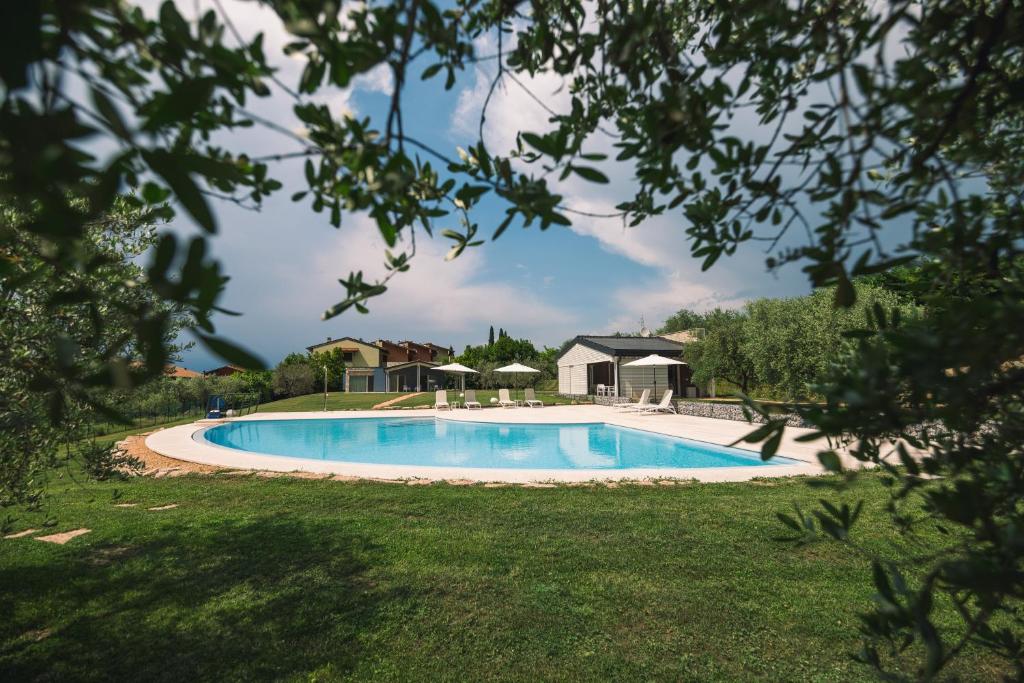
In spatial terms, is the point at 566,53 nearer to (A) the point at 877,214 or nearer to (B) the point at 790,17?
(B) the point at 790,17

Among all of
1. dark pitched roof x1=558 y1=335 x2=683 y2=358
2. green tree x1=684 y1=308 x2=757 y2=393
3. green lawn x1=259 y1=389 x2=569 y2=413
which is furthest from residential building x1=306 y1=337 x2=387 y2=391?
green tree x1=684 y1=308 x2=757 y2=393

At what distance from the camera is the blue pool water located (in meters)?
14.9

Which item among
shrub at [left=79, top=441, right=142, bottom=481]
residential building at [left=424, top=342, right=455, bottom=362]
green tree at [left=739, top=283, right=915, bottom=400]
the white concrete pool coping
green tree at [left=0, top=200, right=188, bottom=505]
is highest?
residential building at [left=424, top=342, right=455, bottom=362]

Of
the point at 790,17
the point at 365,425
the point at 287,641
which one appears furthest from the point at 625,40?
the point at 365,425

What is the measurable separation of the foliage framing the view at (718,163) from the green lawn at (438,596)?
108 inches

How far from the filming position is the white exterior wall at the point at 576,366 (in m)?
35.7

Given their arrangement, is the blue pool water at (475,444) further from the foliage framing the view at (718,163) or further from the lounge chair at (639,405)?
the foliage framing the view at (718,163)

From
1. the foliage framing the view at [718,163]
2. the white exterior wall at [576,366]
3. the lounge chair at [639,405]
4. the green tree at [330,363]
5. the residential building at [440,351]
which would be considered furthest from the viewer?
the residential building at [440,351]

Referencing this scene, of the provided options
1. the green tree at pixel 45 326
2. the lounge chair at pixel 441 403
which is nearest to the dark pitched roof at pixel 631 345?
the lounge chair at pixel 441 403

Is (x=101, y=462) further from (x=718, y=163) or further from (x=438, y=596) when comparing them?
(x=718, y=163)

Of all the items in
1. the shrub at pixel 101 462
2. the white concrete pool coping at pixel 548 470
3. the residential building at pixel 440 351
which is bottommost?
the white concrete pool coping at pixel 548 470

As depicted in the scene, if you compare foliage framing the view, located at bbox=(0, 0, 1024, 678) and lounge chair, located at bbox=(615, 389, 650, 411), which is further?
lounge chair, located at bbox=(615, 389, 650, 411)

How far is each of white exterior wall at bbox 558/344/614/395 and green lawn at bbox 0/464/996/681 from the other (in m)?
27.7

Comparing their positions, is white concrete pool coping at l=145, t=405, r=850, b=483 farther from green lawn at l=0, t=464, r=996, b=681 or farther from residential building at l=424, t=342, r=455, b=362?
residential building at l=424, t=342, r=455, b=362
